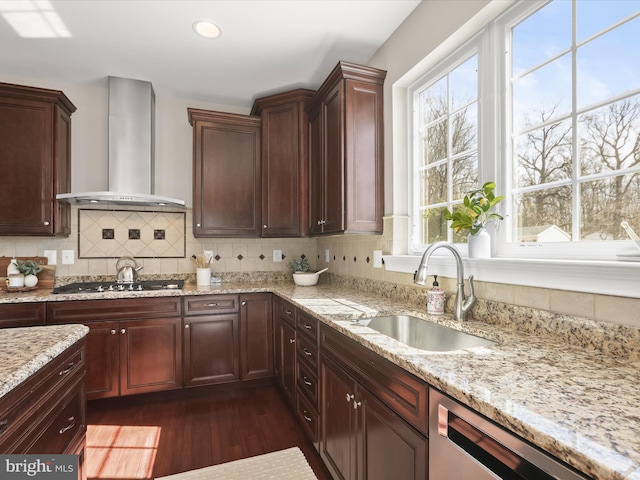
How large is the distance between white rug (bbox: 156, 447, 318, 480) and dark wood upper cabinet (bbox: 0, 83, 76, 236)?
218 cm

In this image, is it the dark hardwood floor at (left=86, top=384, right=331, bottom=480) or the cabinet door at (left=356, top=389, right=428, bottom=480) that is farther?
the dark hardwood floor at (left=86, top=384, right=331, bottom=480)

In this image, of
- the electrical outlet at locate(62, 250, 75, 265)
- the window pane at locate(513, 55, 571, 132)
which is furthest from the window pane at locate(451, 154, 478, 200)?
the electrical outlet at locate(62, 250, 75, 265)

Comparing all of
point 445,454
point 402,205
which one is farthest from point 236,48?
point 445,454

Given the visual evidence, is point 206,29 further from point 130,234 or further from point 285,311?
point 285,311

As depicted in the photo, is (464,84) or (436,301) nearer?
(436,301)

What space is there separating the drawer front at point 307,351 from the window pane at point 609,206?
4.47ft

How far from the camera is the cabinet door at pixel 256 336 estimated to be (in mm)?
2816

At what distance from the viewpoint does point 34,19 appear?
6.97 feet

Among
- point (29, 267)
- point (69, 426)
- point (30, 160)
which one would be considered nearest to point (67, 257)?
point (29, 267)

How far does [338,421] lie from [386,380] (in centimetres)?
57

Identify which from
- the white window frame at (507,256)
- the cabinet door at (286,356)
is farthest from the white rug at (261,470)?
the white window frame at (507,256)

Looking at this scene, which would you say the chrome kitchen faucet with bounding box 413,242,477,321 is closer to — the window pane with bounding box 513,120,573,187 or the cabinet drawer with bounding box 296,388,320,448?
the window pane with bounding box 513,120,573,187

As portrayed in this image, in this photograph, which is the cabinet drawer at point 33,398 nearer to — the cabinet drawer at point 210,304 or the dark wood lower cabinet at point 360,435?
the dark wood lower cabinet at point 360,435

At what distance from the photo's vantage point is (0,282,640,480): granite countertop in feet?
1.90
